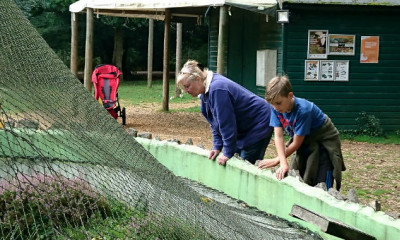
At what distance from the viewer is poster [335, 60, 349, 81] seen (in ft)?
42.1

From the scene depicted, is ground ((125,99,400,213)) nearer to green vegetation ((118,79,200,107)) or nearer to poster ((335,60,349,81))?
poster ((335,60,349,81))

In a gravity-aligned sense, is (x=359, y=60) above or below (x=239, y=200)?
above

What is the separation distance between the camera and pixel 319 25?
1266 cm

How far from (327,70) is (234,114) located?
7.55 m

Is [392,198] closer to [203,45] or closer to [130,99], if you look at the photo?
[130,99]

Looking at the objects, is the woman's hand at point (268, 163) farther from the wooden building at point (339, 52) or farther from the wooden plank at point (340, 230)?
the wooden building at point (339, 52)

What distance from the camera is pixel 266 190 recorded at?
220 inches

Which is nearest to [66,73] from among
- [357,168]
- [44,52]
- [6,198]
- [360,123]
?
[44,52]

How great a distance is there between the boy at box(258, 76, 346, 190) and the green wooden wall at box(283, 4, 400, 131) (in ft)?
23.7

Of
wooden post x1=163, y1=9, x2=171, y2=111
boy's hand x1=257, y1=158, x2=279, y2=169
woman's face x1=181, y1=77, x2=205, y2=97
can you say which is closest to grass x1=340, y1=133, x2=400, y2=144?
Answer: wooden post x1=163, y1=9, x2=171, y2=111

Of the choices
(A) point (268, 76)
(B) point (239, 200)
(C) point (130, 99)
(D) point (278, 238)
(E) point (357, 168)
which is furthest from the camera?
(C) point (130, 99)

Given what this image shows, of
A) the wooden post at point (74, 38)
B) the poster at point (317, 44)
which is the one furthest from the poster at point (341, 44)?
the wooden post at point (74, 38)

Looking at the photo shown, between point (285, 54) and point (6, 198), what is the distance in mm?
9354

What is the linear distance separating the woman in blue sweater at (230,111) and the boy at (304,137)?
0.33 m
